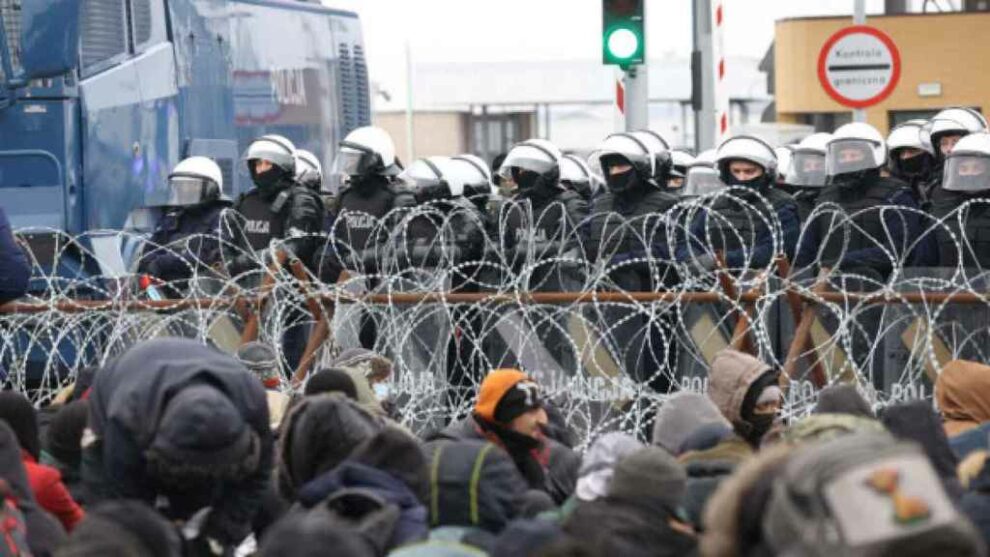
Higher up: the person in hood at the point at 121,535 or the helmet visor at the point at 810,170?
the helmet visor at the point at 810,170

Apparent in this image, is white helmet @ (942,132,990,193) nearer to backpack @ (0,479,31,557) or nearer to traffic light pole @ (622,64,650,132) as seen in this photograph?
traffic light pole @ (622,64,650,132)

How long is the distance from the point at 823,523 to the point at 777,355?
7.37 metres

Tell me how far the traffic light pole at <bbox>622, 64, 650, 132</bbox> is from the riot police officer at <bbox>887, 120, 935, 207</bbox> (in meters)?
1.62

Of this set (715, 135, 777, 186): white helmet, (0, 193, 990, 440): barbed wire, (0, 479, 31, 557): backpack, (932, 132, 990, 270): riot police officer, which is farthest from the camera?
(715, 135, 777, 186): white helmet

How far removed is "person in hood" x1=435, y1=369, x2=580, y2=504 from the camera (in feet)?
27.9

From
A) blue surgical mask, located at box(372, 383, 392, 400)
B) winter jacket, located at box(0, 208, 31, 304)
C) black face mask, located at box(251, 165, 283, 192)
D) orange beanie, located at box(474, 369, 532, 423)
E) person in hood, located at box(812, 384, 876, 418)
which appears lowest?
blue surgical mask, located at box(372, 383, 392, 400)

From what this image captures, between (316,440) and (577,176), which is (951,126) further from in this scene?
(316,440)

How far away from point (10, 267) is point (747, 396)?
155 inches

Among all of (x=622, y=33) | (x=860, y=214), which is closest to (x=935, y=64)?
(x=622, y=33)

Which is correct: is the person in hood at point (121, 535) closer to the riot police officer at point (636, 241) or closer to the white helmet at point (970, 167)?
the riot police officer at point (636, 241)

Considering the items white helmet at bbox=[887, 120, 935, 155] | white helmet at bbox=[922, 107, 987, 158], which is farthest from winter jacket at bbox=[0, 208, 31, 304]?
white helmet at bbox=[887, 120, 935, 155]

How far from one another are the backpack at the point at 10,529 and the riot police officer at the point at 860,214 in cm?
521

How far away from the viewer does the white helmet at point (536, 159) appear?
14.1m

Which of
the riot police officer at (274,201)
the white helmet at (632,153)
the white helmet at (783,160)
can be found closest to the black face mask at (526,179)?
the white helmet at (632,153)
